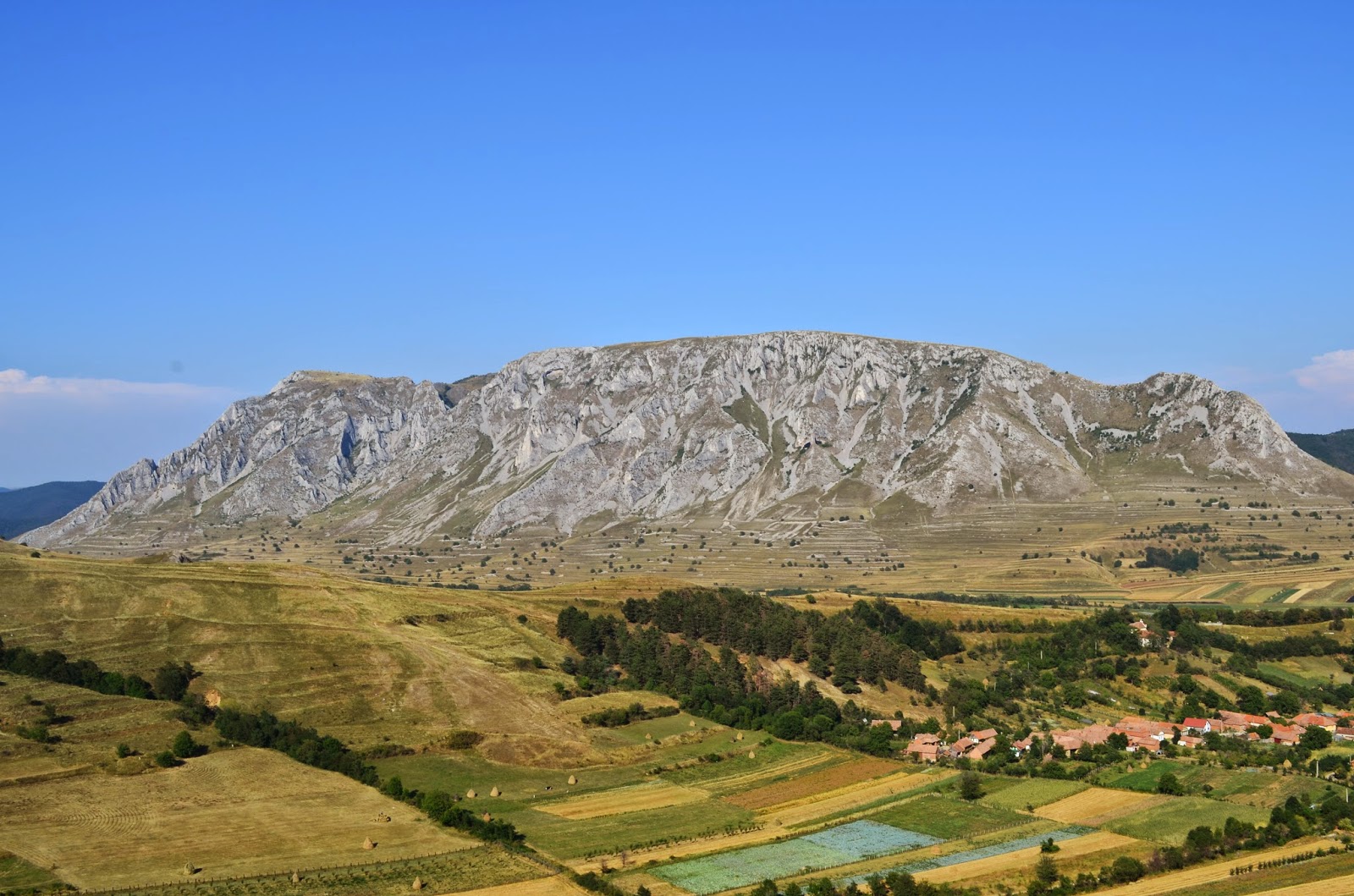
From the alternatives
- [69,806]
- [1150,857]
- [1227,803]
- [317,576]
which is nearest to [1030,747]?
[1227,803]

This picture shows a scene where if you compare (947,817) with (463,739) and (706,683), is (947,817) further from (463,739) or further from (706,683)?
(706,683)

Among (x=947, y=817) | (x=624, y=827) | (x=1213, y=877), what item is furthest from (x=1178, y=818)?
(x=624, y=827)

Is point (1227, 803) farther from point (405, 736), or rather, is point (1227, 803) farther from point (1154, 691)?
point (405, 736)

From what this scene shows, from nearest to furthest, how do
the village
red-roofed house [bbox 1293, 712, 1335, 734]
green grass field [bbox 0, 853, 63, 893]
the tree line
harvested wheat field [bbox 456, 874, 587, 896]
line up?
green grass field [bbox 0, 853, 63, 893] → harvested wheat field [bbox 456, 874, 587, 896] → the village → the tree line → red-roofed house [bbox 1293, 712, 1335, 734]

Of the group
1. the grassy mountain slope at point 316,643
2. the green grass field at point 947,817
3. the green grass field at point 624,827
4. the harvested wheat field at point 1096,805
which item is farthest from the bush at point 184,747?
the harvested wheat field at point 1096,805

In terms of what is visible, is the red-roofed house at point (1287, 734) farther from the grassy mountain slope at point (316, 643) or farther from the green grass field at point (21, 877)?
the green grass field at point (21, 877)

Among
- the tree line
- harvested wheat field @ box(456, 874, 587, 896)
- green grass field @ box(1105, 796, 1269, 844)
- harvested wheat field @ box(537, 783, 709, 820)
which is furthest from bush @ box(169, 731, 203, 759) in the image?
green grass field @ box(1105, 796, 1269, 844)

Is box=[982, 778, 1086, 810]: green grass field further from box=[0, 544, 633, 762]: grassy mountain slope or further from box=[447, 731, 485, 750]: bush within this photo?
box=[447, 731, 485, 750]: bush
